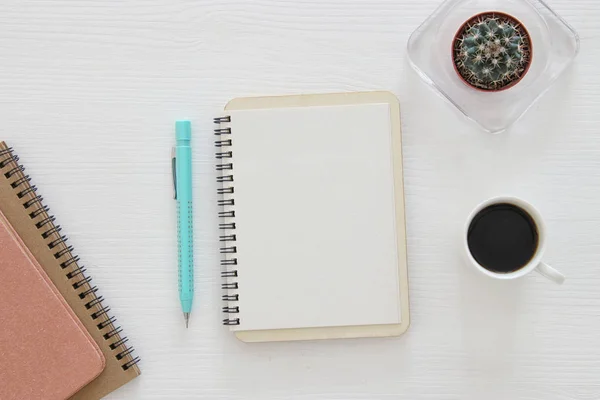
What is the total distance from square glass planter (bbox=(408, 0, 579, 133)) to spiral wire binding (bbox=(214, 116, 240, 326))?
0.23m

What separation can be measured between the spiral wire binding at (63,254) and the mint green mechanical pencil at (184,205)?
86 mm

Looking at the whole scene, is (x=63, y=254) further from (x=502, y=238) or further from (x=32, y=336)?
(x=502, y=238)

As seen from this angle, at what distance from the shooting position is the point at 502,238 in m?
0.71

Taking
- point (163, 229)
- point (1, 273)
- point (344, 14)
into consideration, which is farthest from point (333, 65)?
point (1, 273)

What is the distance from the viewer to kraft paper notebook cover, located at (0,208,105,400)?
0.74 metres

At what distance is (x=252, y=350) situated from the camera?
77cm

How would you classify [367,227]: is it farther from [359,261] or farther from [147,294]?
[147,294]

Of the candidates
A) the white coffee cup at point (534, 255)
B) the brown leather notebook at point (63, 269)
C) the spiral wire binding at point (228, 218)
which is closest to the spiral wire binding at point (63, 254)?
the brown leather notebook at point (63, 269)

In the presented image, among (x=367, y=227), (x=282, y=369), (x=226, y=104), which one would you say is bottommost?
(x=282, y=369)

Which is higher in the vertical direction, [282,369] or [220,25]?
[220,25]

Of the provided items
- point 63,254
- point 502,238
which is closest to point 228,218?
point 63,254

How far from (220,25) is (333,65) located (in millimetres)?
135

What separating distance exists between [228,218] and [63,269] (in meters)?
0.19

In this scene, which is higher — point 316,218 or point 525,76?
point 525,76
